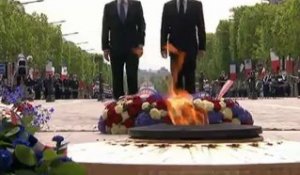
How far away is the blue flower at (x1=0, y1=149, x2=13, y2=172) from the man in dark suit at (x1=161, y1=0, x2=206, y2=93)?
784 centimetres

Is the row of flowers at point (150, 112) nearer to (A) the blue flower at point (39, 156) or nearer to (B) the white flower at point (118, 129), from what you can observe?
(B) the white flower at point (118, 129)

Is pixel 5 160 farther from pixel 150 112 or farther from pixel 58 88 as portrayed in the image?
pixel 58 88

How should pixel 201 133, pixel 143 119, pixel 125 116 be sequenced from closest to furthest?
pixel 201 133, pixel 143 119, pixel 125 116

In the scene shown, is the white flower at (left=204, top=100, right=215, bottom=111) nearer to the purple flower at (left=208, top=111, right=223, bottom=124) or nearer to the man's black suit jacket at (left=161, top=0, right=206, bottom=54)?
the purple flower at (left=208, top=111, right=223, bottom=124)

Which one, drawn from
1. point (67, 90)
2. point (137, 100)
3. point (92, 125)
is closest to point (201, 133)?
point (137, 100)

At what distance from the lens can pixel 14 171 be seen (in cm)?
293

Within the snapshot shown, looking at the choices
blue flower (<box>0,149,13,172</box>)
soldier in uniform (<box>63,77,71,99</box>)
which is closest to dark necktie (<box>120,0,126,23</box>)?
blue flower (<box>0,149,13,172</box>)

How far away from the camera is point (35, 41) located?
85375 mm

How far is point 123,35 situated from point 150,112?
96.8 inches

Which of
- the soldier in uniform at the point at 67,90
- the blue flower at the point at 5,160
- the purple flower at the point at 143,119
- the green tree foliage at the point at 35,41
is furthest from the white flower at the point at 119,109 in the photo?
the soldier in uniform at the point at 67,90

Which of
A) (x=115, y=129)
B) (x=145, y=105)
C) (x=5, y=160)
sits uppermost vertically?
(x=5, y=160)

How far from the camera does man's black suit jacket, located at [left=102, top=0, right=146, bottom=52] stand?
1164 centimetres

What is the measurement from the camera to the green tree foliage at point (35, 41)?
6750cm

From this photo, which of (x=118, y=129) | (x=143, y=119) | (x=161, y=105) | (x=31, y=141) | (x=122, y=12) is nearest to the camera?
(x=31, y=141)
